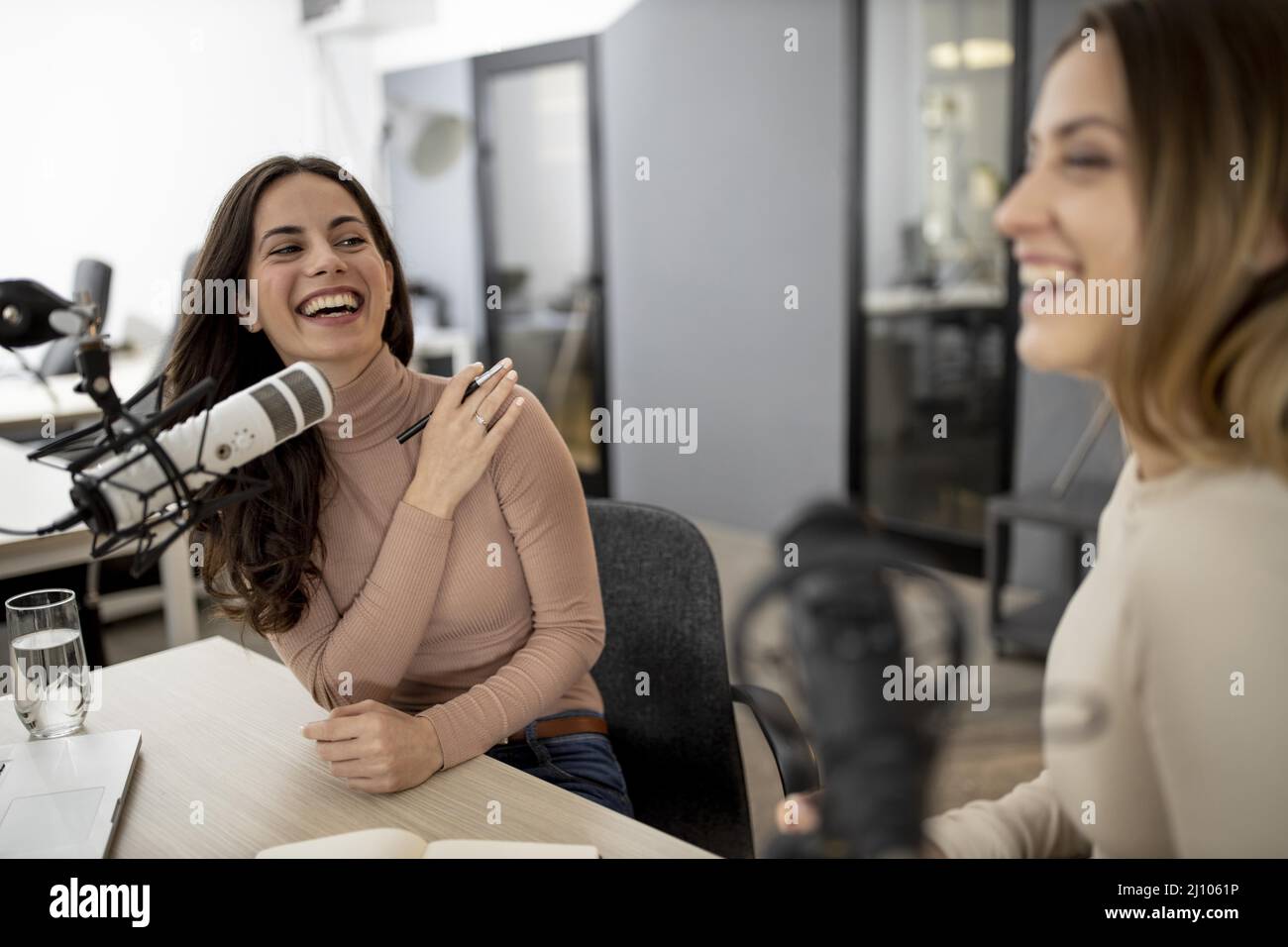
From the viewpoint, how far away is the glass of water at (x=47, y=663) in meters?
1.00

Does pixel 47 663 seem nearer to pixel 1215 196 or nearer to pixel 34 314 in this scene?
pixel 34 314

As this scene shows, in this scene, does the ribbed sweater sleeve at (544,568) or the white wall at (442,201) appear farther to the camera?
the white wall at (442,201)

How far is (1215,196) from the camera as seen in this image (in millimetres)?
579

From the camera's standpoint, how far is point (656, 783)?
132 cm

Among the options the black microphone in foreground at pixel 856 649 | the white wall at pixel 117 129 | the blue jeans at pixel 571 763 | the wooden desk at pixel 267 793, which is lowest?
the blue jeans at pixel 571 763

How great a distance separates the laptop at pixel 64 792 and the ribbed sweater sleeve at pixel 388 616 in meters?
0.19

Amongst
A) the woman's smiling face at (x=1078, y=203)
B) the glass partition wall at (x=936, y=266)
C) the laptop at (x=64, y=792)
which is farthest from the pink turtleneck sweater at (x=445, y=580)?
the glass partition wall at (x=936, y=266)

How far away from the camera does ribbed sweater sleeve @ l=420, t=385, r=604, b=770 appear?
1.07 metres

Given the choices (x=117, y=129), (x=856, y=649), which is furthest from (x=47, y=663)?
(x=117, y=129)

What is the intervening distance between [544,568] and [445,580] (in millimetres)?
99

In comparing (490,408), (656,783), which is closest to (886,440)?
(656,783)

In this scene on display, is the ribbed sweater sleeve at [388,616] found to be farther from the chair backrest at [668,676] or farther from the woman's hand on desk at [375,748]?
the chair backrest at [668,676]

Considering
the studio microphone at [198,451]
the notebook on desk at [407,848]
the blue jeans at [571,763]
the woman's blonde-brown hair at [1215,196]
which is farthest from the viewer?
the blue jeans at [571,763]

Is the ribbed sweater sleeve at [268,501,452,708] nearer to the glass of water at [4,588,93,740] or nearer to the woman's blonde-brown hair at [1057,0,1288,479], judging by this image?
the glass of water at [4,588,93,740]
